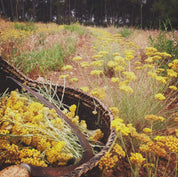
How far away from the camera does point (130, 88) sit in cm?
102

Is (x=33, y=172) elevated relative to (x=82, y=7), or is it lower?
lower

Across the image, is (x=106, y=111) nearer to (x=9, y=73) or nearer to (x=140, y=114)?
(x=140, y=114)

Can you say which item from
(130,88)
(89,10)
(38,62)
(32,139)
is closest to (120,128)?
(130,88)

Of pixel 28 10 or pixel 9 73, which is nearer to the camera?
pixel 9 73

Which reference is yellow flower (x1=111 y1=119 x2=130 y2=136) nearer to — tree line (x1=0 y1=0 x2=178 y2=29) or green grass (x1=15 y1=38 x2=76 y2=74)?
green grass (x1=15 y1=38 x2=76 y2=74)

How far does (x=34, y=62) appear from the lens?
8.30ft

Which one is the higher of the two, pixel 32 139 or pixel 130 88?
pixel 130 88

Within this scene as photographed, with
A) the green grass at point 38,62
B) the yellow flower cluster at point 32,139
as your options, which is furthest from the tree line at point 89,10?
the yellow flower cluster at point 32,139

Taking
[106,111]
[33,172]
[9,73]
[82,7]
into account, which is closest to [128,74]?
[106,111]

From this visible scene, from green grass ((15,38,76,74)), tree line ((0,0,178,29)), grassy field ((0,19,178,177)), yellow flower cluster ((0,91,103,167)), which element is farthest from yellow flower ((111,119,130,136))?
tree line ((0,0,178,29))

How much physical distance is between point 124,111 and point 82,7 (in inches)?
947

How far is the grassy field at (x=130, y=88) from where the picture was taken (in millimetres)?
816

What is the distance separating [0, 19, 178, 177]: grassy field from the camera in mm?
816

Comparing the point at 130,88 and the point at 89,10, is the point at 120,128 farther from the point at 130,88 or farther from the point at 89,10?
the point at 89,10
